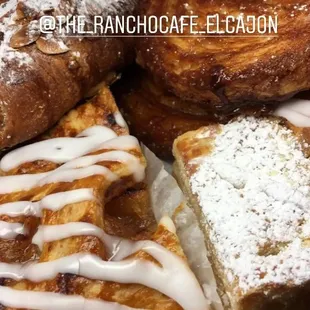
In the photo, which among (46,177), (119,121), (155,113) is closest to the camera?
(46,177)

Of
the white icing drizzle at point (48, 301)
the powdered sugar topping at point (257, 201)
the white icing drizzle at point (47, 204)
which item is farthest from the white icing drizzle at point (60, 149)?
the white icing drizzle at point (48, 301)

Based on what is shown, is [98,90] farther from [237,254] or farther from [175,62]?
[237,254]

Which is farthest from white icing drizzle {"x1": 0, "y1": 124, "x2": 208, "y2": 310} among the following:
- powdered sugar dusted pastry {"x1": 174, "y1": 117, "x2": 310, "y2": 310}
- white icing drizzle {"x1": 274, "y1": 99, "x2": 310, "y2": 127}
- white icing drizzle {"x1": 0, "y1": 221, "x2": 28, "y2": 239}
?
white icing drizzle {"x1": 274, "y1": 99, "x2": 310, "y2": 127}

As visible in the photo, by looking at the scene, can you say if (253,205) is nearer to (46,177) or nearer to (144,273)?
(144,273)

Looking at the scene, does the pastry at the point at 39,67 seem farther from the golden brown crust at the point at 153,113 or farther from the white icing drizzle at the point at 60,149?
the golden brown crust at the point at 153,113

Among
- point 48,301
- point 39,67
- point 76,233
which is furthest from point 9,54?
point 48,301
